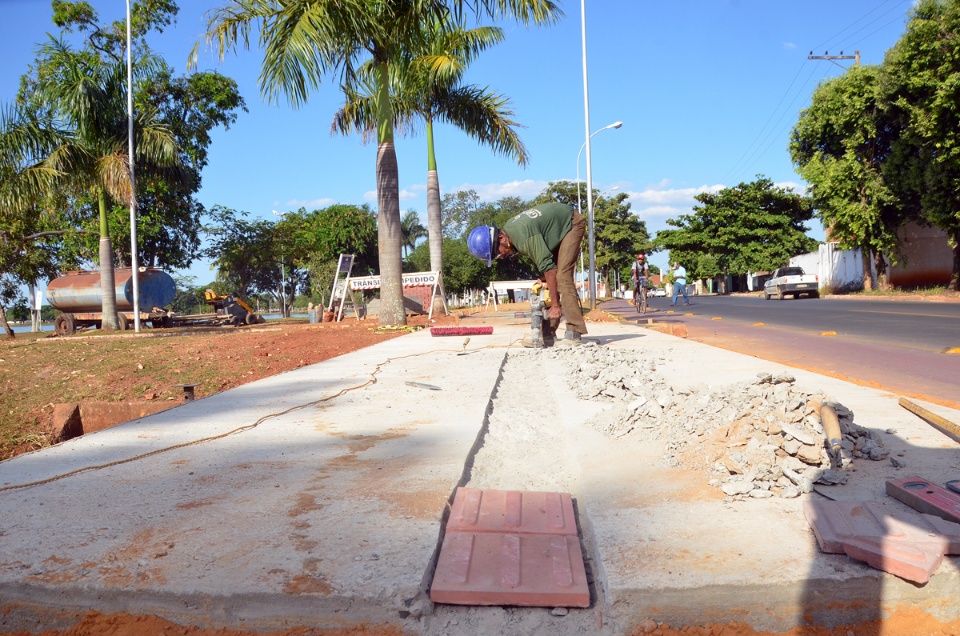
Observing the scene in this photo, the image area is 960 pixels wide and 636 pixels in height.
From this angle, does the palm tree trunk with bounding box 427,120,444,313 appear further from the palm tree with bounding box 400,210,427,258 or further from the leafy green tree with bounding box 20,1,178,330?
the palm tree with bounding box 400,210,427,258

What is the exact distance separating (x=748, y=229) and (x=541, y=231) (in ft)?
160

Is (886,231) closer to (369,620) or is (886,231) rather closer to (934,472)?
(934,472)

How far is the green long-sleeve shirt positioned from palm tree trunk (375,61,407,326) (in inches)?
261

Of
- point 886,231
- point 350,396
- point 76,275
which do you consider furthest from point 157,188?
point 886,231

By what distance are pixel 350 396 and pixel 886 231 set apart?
2841cm

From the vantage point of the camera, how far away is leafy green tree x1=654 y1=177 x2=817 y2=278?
50.5 metres

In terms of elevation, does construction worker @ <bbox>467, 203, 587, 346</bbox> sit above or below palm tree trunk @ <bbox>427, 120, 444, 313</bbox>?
below

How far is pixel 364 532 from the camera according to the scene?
2.29m

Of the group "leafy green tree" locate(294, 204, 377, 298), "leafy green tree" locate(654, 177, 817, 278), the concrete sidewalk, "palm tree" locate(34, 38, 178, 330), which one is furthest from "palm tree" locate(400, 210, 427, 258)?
the concrete sidewalk

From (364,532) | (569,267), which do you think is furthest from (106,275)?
(364,532)

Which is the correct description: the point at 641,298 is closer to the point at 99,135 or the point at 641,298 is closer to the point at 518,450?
the point at 99,135

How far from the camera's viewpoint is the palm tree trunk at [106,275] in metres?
18.7

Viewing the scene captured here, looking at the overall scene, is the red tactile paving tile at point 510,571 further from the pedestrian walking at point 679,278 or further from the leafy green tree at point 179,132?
the leafy green tree at point 179,132

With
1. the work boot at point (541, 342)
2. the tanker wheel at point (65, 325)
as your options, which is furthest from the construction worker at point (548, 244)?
the tanker wheel at point (65, 325)
